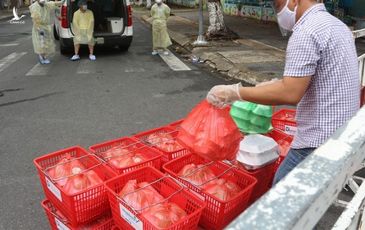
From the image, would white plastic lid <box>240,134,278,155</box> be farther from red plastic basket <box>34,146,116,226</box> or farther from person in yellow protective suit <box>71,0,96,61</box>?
person in yellow protective suit <box>71,0,96,61</box>

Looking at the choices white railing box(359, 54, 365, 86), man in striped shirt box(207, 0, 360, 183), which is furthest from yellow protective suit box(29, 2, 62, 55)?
man in striped shirt box(207, 0, 360, 183)

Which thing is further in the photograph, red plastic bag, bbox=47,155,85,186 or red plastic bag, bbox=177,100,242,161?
red plastic bag, bbox=47,155,85,186

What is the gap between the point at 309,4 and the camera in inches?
76.2

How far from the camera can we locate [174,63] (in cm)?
975

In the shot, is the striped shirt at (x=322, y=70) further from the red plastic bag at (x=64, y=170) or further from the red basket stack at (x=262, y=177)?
the red plastic bag at (x=64, y=170)

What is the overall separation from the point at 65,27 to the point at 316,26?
8949mm

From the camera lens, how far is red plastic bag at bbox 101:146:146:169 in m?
2.44

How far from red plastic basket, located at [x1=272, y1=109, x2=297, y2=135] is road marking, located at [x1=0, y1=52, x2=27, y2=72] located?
7813 millimetres

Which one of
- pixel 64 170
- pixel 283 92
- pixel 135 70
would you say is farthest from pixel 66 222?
pixel 135 70

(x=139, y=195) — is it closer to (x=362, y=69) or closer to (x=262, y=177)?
(x=262, y=177)

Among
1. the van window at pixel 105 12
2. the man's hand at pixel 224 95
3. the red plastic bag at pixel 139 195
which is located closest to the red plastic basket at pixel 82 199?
the red plastic bag at pixel 139 195

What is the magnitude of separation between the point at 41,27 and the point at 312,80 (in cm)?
887

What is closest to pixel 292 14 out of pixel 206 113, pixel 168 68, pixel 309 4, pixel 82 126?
pixel 309 4

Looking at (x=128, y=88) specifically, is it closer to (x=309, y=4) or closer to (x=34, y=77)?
(x=34, y=77)
